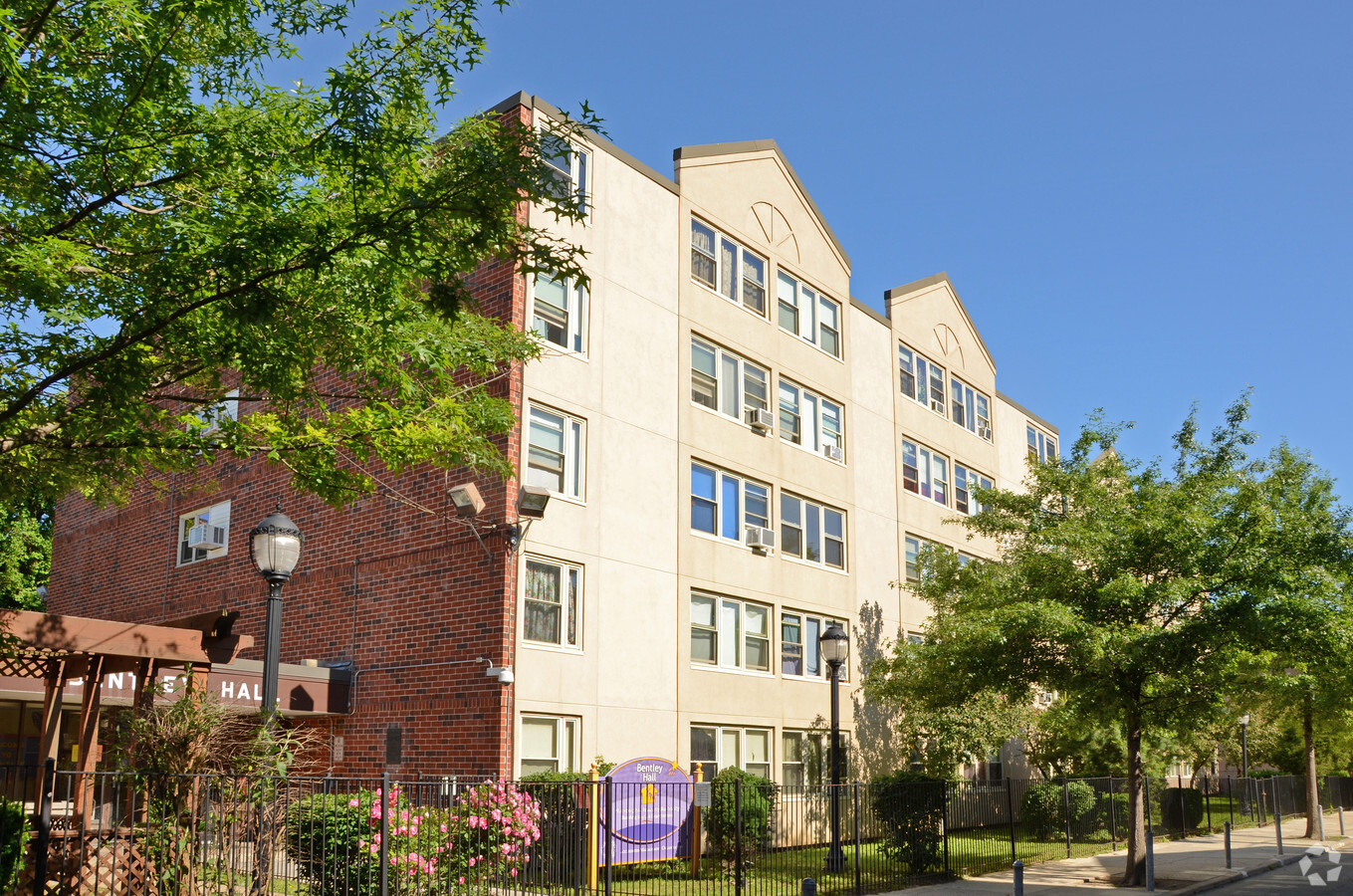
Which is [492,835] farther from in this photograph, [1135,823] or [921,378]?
[921,378]

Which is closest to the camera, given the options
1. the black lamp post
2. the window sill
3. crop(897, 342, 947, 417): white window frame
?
the black lamp post

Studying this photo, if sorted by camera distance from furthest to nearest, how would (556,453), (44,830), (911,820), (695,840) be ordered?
(556,453) < (911,820) < (695,840) < (44,830)

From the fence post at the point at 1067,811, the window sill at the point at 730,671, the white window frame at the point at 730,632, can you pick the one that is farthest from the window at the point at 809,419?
the fence post at the point at 1067,811

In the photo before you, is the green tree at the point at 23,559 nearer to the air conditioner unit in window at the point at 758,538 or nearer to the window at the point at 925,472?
the air conditioner unit in window at the point at 758,538

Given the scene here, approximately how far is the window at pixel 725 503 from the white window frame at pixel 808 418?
1.95m

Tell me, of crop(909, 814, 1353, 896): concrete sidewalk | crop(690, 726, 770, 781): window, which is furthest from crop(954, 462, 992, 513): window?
crop(690, 726, 770, 781): window

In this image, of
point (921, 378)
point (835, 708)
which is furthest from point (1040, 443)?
point (835, 708)

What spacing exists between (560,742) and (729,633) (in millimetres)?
5448

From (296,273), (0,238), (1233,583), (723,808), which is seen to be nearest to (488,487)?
(723,808)

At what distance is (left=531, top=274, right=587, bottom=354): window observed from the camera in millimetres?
20672

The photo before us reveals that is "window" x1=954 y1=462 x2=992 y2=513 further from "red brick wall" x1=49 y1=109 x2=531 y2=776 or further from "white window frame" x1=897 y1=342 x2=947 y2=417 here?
"red brick wall" x1=49 y1=109 x2=531 y2=776

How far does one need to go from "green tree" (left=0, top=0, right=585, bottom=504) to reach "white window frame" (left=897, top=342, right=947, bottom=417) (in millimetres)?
21281

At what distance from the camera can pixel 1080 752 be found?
103 feet

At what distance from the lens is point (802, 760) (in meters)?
25.6
